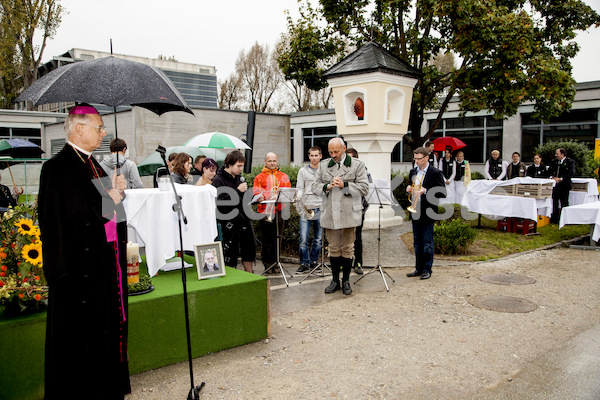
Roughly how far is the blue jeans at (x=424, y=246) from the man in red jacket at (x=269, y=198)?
7.27 feet

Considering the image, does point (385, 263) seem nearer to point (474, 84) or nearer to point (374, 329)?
point (374, 329)

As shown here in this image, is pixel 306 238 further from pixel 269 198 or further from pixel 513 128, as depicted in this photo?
pixel 513 128

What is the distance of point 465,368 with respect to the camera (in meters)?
4.36

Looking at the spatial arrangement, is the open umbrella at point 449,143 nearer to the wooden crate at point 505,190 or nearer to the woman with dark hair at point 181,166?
the wooden crate at point 505,190

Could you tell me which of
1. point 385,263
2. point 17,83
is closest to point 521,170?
point 385,263

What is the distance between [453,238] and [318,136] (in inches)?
910

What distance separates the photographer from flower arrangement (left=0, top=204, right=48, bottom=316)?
145 inches

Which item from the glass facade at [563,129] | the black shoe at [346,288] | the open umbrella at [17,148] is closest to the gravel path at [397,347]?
the black shoe at [346,288]

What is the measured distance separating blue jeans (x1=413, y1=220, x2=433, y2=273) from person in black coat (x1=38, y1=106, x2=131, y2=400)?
547cm

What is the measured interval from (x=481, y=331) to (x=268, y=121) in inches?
757

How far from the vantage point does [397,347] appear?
487 centimetres

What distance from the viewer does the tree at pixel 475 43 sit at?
12.0 metres

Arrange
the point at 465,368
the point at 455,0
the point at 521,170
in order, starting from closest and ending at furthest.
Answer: the point at 465,368
the point at 455,0
the point at 521,170

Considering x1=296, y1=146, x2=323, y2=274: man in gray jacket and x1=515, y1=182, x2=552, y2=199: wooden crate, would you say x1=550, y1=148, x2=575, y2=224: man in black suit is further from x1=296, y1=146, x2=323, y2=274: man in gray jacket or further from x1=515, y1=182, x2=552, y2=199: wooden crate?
x1=296, y1=146, x2=323, y2=274: man in gray jacket
